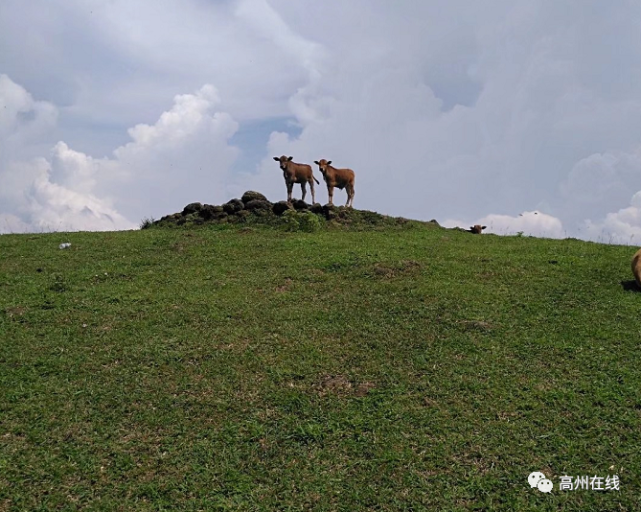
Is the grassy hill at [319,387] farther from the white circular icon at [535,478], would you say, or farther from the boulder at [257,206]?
the boulder at [257,206]

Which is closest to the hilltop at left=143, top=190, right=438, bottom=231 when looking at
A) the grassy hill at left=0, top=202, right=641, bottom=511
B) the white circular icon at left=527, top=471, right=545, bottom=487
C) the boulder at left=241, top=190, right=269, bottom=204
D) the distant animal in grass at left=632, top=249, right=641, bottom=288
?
the boulder at left=241, top=190, right=269, bottom=204

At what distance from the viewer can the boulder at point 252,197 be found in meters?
17.1

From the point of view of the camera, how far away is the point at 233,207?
54.4 ft

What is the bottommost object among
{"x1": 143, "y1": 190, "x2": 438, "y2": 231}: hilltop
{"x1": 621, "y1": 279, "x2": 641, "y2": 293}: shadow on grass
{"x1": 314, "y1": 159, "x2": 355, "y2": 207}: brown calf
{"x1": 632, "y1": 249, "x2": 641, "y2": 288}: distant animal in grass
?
{"x1": 621, "y1": 279, "x2": 641, "y2": 293}: shadow on grass

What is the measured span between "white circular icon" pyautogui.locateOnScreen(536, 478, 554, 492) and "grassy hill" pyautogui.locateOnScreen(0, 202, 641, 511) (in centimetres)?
7

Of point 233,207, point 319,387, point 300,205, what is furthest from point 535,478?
point 233,207

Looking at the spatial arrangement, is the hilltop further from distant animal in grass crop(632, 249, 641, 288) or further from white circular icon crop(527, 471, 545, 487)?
white circular icon crop(527, 471, 545, 487)

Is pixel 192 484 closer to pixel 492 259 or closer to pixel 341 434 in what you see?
pixel 341 434

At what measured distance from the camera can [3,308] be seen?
8.85 metres

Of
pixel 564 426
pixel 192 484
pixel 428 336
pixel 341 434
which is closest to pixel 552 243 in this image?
pixel 428 336

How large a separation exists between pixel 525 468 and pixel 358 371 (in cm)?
223

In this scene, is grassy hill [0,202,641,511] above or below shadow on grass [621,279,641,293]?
below

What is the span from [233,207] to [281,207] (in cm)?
154

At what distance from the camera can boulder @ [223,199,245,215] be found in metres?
16.5
